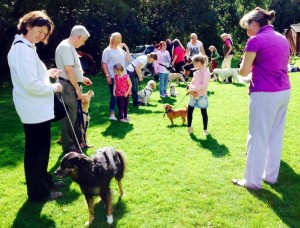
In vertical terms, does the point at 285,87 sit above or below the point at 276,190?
above

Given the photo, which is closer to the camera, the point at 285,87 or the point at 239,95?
the point at 285,87

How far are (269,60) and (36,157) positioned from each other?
3.05 metres

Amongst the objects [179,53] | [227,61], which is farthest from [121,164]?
[227,61]

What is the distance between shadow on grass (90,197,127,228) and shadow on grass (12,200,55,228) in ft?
1.67

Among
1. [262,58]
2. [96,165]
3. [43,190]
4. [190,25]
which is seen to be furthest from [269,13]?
[190,25]

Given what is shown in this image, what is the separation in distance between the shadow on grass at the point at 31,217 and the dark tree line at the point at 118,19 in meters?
13.7

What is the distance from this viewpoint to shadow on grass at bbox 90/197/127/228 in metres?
3.71

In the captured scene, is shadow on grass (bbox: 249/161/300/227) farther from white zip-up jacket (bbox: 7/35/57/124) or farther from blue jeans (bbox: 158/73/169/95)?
blue jeans (bbox: 158/73/169/95)

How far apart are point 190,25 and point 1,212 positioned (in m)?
26.3

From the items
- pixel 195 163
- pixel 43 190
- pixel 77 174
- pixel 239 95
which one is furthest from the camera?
pixel 239 95

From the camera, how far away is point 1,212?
4074 mm

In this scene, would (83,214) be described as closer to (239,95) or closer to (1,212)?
(1,212)

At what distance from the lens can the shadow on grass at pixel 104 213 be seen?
3711mm

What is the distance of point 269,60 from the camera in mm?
3918
